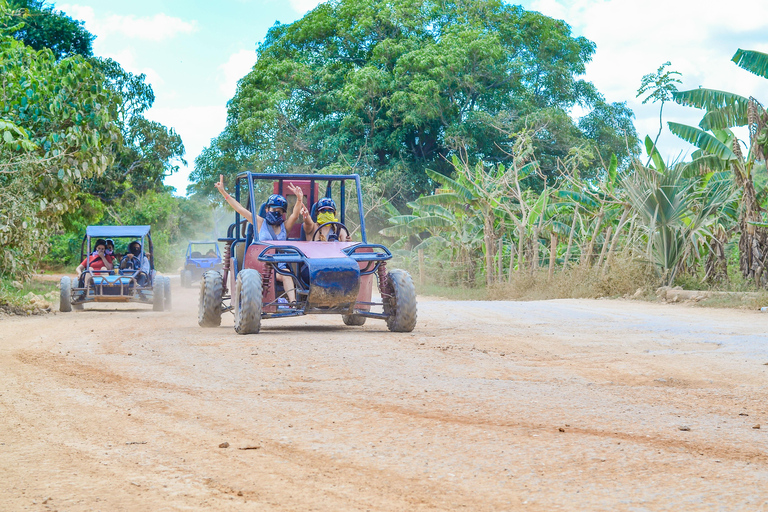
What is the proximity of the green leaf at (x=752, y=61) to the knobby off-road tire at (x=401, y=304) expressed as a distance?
10.9 m

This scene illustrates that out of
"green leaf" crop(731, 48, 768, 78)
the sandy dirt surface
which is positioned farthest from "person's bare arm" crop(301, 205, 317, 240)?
"green leaf" crop(731, 48, 768, 78)

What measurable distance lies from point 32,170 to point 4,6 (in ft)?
9.48

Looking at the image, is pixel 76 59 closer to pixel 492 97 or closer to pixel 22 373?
pixel 22 373

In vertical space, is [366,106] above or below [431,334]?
above

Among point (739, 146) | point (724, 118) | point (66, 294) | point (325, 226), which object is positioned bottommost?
point (66, 294)

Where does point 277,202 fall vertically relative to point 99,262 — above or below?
above

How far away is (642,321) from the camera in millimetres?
12539

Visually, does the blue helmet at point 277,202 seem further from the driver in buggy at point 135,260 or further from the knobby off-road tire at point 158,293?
the driver in buggy at point 135,260

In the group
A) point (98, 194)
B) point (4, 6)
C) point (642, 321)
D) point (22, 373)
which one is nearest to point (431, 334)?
point (642, 321)

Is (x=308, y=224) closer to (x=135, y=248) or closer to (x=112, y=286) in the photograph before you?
(x=112, y=286)

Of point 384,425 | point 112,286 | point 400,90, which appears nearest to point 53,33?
point 400,90

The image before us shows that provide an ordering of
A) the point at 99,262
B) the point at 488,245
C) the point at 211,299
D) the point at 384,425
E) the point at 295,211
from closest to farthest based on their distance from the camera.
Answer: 1. the point at 384,425
2. the point at 295,211
3. the point at 211,299
4. the point at 99,262
5. the point at 488,245

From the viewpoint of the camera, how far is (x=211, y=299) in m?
11.8

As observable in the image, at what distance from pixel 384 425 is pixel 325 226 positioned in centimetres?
647
